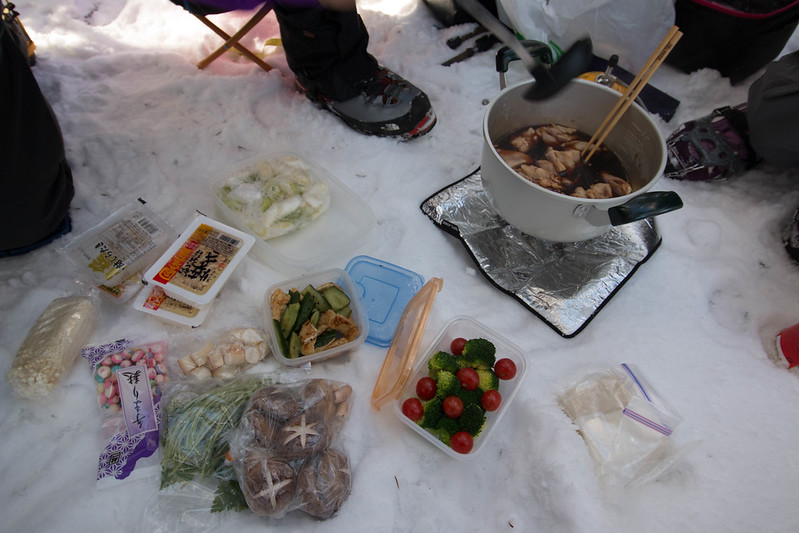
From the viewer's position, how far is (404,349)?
1.10 metres

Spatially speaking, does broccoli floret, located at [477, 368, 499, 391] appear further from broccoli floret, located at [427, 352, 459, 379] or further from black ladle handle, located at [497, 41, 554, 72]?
black ladle handle, located at [497, 41, 554, 72]

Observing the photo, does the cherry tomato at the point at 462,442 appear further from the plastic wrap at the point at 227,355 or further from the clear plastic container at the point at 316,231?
the clear plastic container at the point at 316,231

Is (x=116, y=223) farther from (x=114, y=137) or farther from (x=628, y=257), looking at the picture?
(x=628, y=257)

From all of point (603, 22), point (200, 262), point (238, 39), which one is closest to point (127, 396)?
point (200, 262)

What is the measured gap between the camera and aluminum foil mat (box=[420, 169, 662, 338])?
1.25 meters

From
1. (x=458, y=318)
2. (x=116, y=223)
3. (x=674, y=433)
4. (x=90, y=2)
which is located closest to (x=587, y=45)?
(x=458, y=318)

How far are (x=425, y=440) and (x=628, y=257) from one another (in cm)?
80

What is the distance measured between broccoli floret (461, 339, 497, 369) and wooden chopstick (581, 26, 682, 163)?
22.6 inches

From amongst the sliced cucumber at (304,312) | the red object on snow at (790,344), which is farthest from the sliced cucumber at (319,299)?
the red object on snow at (790,344)

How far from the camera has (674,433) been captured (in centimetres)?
109

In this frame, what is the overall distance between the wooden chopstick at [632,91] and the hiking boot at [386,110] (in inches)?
25.0

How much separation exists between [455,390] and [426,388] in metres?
0.07

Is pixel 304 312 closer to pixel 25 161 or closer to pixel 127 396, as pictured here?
pixel 127 396

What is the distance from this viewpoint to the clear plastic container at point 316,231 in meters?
1.33
